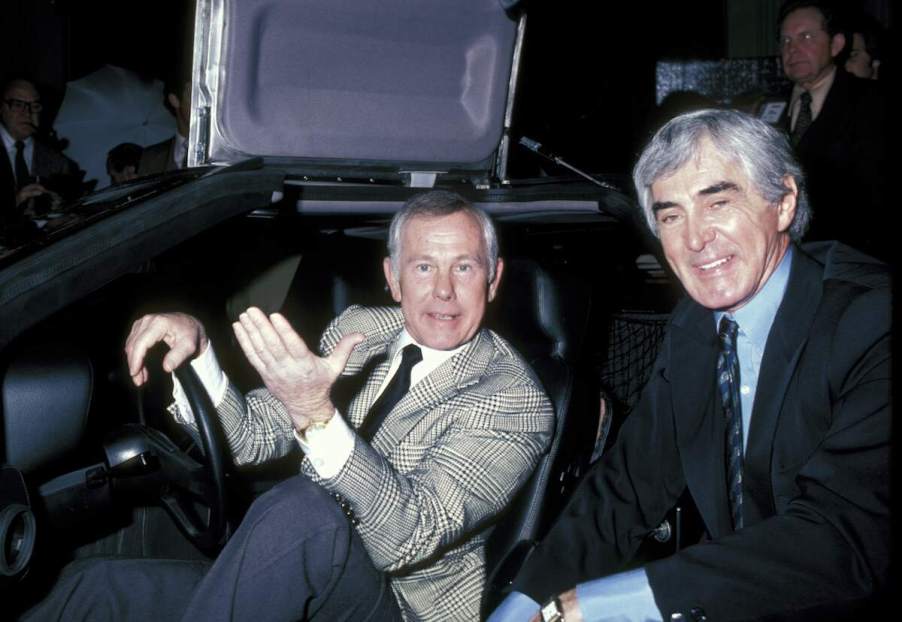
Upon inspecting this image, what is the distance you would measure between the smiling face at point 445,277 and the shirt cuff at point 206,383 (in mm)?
519

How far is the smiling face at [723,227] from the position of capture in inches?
60.4

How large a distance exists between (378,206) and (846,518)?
1.22 metres

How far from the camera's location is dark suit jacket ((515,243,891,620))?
1.17 metres

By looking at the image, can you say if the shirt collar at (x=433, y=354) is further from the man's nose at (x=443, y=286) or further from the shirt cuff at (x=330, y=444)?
the shirt cuff at (x=330, y=444)

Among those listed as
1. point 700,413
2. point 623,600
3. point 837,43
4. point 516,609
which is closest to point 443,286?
point 700,413

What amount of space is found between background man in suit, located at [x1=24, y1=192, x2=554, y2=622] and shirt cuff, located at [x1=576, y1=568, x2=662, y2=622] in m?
0.43

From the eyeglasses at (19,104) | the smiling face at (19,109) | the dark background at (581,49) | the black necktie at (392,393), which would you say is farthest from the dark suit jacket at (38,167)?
the black necktie at (392,393)

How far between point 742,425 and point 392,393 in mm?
864

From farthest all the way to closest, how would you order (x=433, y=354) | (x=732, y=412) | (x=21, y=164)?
(x=21, y=164) → (x=433, y=354) → (x=732, y=412)

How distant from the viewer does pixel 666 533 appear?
177cm

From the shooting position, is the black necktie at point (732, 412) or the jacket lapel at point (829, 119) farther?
the jacket lapel at point (829, 119)

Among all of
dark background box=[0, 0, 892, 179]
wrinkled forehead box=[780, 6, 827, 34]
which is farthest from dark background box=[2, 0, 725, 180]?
wrinkled forehead box=[780, 6, 827, 34]

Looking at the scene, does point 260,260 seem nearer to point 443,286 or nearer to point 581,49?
point 443,286

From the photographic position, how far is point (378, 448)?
1946mm
